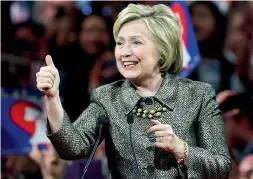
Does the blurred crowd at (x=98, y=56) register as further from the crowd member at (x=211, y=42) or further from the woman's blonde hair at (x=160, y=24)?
the woman's blonde hair at (x=160, y=24)

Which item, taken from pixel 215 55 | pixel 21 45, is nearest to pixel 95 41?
pixel 21 45

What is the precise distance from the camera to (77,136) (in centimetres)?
209

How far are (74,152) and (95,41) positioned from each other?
8.60 feet

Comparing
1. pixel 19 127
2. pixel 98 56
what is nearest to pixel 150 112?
pixel 19 127

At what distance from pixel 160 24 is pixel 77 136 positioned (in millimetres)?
472

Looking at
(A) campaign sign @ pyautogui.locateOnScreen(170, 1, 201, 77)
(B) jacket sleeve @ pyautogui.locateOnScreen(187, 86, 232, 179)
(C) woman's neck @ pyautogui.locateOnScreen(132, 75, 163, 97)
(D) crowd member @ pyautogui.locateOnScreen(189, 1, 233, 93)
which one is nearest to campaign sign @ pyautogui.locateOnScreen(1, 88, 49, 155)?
(A) campaign sign @ pyautogui.locateOnScreen(170, 1, 201, 77)

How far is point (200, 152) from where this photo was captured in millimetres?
2100

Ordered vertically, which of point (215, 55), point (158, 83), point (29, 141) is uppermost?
point (158, 83)

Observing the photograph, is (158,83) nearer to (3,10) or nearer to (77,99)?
(77,99)

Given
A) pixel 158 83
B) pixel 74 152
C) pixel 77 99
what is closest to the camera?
pixel 74 152

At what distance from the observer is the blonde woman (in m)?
→ 2.09

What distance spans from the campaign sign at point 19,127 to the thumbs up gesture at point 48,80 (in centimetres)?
150

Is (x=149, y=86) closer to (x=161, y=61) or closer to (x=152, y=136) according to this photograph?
(x=161, y=61)

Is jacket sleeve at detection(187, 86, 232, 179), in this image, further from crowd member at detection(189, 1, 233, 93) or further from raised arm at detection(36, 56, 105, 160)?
crowd member at detection(189, 1, 233, 93)
